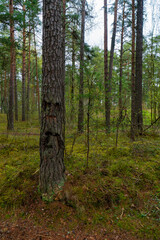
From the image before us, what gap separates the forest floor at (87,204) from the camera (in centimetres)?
196

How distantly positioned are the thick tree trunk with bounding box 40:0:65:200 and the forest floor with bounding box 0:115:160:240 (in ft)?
1.13

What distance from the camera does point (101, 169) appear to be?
313 centimetres

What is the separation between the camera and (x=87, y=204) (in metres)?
2.35

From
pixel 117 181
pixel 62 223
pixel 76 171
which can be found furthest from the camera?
pixel 76 171

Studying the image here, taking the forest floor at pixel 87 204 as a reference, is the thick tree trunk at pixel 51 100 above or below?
above

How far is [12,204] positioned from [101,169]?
6.37 ft

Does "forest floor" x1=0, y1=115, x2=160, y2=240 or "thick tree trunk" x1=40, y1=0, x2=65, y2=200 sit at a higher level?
"thick tree trunk" x1=40, y1=0, x2=65, y2=200

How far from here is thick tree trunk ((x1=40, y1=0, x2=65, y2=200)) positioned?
7.66 ft

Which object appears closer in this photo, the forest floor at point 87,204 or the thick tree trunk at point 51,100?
the forest floor at point 87,204

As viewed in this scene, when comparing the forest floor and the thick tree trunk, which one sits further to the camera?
the thick tree trunk

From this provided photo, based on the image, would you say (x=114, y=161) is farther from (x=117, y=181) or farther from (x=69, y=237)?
(x=69, y=237)

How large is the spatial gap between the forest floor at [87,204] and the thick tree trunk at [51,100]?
13.5 inches

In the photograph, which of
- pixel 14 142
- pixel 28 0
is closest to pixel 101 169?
pixel 14 142

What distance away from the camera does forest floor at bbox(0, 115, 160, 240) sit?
1964 mm
